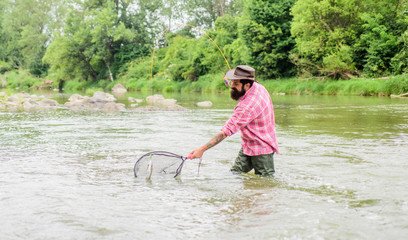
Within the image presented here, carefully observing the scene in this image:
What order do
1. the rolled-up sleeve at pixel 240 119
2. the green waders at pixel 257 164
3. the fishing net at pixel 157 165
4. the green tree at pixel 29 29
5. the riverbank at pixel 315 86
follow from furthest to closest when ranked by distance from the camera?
1. the green tree at pixel 29 29
2. the riverbank at pixel 315 86
3. the fishing net at pixel 157 165
4. the green waders at pixel 257 164
5. the rolled-up sleeve at pixel 240 119

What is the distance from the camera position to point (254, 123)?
4977 mm

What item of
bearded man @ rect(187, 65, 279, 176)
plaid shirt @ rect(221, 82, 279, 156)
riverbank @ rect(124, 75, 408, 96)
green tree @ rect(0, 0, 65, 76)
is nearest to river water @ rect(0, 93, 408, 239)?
bearded man @ rect(187, 65, 279, 176)

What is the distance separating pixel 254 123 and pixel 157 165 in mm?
1317

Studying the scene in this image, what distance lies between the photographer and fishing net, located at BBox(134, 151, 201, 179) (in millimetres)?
5316

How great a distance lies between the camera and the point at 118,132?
1012 cm

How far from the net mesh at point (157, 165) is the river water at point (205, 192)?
0.41 ft

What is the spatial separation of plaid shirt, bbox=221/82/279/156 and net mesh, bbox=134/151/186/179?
85cm

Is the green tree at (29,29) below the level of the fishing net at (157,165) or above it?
above

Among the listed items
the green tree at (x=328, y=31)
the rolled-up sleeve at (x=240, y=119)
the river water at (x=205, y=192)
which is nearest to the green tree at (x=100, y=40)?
the green tree at (x=328, y=31)

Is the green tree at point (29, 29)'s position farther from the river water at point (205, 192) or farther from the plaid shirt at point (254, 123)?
the plaid shirt at point (254, 123)

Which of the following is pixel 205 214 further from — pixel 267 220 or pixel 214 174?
pixel 214 174

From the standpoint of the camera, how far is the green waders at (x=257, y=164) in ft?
17.0

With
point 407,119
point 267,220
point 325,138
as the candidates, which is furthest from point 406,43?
point 267,220

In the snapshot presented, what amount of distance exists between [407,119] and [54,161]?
934cm
